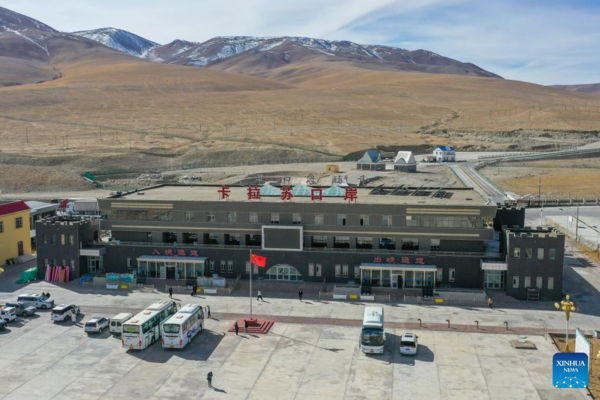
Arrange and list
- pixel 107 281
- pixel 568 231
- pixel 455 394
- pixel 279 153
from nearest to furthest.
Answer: pixel 455 394 < pixel 107 281 < pixel 568 231 < pixel 279 153

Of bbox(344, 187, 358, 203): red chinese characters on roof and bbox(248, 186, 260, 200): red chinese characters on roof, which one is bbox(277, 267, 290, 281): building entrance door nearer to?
bbox(248, 186, 260, 200): red chinese characters on roof

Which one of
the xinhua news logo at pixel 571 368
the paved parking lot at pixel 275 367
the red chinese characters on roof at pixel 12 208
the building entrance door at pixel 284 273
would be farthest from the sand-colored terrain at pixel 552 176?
the xinhua news logo at pixel 571 368

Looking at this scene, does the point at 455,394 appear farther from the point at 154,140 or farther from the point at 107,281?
the point at 154,140

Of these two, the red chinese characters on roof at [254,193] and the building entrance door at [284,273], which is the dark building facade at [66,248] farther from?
the building entrance door at [284,273]

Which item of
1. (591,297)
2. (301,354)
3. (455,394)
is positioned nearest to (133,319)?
(301,354)

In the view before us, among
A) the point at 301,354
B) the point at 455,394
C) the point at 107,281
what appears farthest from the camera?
the point at 107,281

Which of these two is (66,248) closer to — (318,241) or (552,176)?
(318,241)
